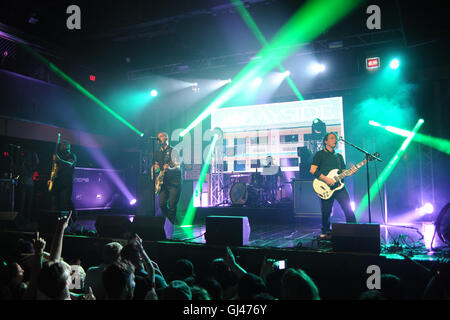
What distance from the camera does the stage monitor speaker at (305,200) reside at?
758cm

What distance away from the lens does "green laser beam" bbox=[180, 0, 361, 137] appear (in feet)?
24.4

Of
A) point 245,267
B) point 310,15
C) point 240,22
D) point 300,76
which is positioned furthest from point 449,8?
point 300,76

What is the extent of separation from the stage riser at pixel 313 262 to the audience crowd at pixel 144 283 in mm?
275

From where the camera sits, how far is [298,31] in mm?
8492

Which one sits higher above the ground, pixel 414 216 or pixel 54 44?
pixel 54 44

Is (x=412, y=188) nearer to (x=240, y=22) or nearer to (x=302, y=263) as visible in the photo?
(x=240, y=22)

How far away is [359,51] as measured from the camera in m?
9.53

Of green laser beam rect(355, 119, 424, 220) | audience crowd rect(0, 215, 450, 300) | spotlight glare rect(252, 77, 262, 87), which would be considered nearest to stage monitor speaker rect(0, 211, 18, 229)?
audience crowd rect(0, 215, 450, 300)

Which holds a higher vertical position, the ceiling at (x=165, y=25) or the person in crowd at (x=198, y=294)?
the ceiling at (x=165, y=25)

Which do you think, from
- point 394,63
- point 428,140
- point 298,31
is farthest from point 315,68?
point 428,140

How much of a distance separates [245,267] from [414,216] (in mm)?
6861

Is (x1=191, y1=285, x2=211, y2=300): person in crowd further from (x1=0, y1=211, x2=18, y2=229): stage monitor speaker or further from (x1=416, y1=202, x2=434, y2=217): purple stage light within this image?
(x1=416, y1=202, x2=434, y2=217): purple stage light

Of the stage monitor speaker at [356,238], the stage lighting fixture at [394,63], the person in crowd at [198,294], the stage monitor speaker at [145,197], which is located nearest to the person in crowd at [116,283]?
the person in crowd at [198,294]

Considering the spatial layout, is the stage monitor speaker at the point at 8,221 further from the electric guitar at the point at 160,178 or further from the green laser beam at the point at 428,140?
the green laser beam at the point at 428,140
